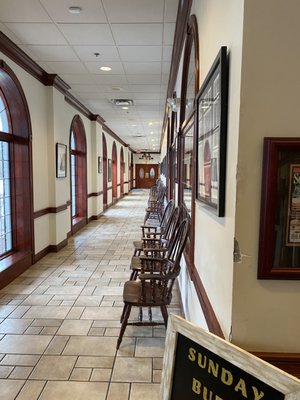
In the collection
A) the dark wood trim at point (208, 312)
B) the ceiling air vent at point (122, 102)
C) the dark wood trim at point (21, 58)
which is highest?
the ceiling air vent at point (122, 102)

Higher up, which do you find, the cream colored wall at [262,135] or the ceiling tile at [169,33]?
the ceiling tile at [169,33]

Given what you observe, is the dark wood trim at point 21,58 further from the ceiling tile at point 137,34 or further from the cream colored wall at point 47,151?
the ceiling tile at point 137,34

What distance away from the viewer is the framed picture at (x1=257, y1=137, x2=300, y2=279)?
109 centimetres

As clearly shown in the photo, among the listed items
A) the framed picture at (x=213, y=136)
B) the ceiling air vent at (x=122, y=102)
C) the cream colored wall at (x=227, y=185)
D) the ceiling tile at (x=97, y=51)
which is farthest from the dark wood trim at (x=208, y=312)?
the ceiling air vent at (x=122, y=102)

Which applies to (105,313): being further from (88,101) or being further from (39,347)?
(88,101)

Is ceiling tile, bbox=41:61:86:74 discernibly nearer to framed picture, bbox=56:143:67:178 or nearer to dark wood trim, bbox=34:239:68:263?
framed picture, bbox=56:143:67:178

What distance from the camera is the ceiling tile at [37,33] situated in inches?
135

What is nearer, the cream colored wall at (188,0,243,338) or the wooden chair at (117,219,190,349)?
the cream colored wall at (188,0,243,338)

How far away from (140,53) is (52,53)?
119 cm

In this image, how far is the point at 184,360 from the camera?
99 cm

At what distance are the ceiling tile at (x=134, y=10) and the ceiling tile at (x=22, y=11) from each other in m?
0.67

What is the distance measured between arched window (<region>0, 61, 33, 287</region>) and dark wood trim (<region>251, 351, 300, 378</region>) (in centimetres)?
374

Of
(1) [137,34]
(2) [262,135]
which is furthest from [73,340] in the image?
(1) [137,34]

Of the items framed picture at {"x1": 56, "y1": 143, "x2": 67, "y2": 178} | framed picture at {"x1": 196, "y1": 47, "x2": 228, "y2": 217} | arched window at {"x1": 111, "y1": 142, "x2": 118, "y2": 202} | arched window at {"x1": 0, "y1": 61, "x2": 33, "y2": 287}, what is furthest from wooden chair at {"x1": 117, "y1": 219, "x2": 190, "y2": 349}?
arched window at {"x1": 111, "y1": 142, "x2": 118, "y2": 202}
